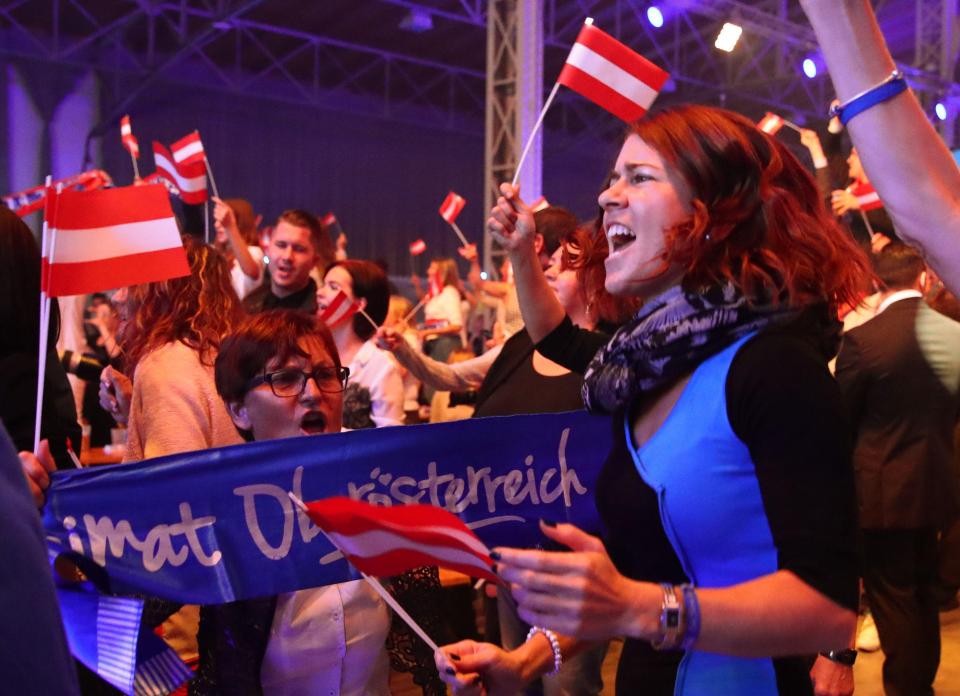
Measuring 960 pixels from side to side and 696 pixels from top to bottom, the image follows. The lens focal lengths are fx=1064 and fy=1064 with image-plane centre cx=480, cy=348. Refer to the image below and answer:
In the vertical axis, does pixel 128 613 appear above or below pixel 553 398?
below

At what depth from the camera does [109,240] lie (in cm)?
241

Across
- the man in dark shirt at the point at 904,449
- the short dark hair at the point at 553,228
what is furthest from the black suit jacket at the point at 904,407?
the short dark hair at the point at 553,228

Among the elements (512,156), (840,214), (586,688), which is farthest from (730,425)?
(512,156)

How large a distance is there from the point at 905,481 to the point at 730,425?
3114 millimetres

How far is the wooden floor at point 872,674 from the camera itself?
445 cm

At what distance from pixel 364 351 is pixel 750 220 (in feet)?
8.98

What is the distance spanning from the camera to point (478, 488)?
2.17 metres

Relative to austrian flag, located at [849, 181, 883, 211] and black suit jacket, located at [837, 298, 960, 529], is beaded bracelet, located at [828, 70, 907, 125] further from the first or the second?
austrian flag, located at [849, 181, 883, 211]

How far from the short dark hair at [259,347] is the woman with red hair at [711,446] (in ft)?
2.82

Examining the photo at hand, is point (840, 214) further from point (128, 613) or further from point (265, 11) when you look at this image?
Answer: point (265, 11)

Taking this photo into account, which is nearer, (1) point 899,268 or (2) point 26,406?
(2) point 26,406

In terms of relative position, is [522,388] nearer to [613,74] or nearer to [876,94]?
[613,74]

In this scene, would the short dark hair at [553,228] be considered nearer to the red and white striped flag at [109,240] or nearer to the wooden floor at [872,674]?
the red and white striped flag at [109,240]

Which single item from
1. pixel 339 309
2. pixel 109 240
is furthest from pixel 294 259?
pixel 109 240
